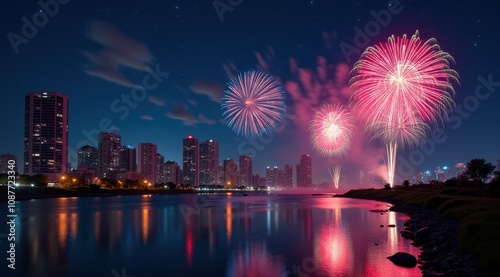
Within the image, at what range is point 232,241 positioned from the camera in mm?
41688

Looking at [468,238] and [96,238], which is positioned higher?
[468,238]

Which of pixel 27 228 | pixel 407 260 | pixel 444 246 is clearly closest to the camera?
pixel 407 260

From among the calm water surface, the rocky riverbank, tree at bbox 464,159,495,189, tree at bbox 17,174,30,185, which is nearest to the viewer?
the rocky riverbank

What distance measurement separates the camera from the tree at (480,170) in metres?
78.4

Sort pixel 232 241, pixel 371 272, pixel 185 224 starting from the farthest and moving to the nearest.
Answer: pixel 185 224 < pixel 232 241 < pixel 371 272

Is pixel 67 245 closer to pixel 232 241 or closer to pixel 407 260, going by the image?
pixel 232 241

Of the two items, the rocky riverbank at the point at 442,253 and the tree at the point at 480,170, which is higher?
the tree at the point at 480,170

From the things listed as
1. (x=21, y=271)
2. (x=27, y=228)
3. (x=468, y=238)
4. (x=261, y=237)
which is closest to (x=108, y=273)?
(x=21, y=271)

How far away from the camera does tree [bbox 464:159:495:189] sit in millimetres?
78375

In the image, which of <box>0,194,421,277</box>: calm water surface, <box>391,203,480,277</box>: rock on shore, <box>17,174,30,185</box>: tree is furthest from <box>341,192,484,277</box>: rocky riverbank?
<box>17,174,30,185</box>: tree

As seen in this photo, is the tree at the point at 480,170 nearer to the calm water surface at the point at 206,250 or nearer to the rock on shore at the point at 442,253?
the calm water surface at the point at 206,250

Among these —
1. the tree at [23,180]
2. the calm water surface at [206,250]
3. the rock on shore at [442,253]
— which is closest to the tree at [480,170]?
the calm water surface at [206,250]

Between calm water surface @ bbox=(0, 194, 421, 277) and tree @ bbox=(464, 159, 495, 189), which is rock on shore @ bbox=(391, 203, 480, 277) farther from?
tree @ bbox=(464, 159, 495, 189)

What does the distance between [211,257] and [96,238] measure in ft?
60.9
